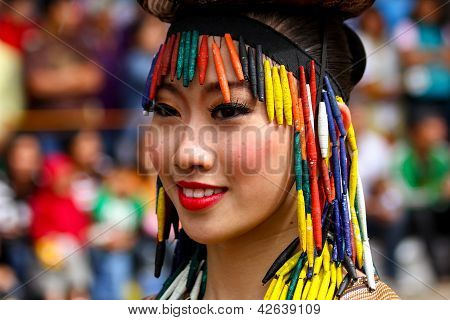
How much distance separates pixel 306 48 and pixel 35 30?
378cm

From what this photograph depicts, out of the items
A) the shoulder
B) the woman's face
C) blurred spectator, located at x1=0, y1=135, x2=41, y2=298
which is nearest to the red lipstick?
the woman's face

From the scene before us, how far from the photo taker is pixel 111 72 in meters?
5.37

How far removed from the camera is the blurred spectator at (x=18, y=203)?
17.9 feet

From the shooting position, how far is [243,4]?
2.37 meters

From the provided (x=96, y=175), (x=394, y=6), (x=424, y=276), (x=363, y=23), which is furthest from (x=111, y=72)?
(x=424, y=276)

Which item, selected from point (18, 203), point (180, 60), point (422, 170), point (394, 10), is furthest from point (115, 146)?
point (180, 60)

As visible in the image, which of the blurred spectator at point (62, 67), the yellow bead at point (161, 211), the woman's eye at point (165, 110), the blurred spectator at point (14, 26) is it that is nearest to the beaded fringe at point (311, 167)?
the woman's eye at point (165, 110)

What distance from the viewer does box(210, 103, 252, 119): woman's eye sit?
2.34m

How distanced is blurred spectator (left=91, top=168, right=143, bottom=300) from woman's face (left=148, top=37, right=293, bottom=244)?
2.89 meters

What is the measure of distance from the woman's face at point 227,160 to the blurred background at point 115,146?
2.96 m

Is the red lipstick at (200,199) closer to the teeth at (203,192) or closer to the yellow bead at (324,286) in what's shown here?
the teeth at (203,192)

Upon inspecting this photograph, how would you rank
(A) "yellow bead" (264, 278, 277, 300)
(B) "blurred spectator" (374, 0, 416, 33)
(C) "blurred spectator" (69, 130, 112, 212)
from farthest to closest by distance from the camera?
(B) "blurred spectator" (374, 0, 416, 33) < (C) "blurred spectator" (69, 130, 112, 212) < (A) "yellow bead" (264, 278, 277, 300)

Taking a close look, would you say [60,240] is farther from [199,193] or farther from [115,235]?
[199,193]

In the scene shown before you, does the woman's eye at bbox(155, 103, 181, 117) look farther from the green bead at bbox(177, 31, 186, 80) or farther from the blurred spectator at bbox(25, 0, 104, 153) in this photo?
the blurred spectator at bbox(25, 0, 104, 153)
